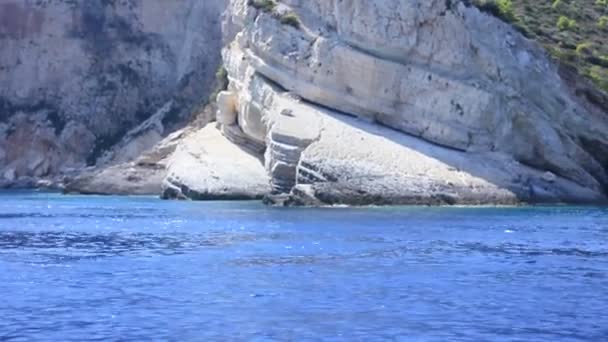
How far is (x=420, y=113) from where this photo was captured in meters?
66.2

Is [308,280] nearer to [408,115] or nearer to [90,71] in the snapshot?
[408,115]

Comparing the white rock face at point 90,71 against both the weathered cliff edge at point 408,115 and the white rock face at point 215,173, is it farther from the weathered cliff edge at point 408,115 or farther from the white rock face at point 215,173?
the weathered cliff edge at point 408,115

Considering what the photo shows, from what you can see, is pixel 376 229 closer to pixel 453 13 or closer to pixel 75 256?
pixel 75 256

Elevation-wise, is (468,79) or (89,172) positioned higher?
(468,79)

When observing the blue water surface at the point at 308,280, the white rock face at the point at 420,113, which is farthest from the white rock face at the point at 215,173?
the blue water surface at the point at 308,280

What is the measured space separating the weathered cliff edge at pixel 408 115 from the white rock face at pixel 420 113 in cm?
8

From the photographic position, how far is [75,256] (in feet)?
112

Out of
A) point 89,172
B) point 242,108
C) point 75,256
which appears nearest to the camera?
point 75,256

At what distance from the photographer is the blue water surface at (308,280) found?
2095cm

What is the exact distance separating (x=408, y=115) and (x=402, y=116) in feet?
1.24

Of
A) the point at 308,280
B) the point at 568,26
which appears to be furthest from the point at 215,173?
the point at 308,280

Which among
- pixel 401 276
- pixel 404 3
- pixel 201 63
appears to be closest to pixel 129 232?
pixel 401 276

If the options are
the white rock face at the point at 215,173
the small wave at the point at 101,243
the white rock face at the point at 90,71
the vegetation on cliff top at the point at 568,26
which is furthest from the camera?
the white rock face at the point at 90,71

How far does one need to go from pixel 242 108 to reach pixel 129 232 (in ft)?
97.8
